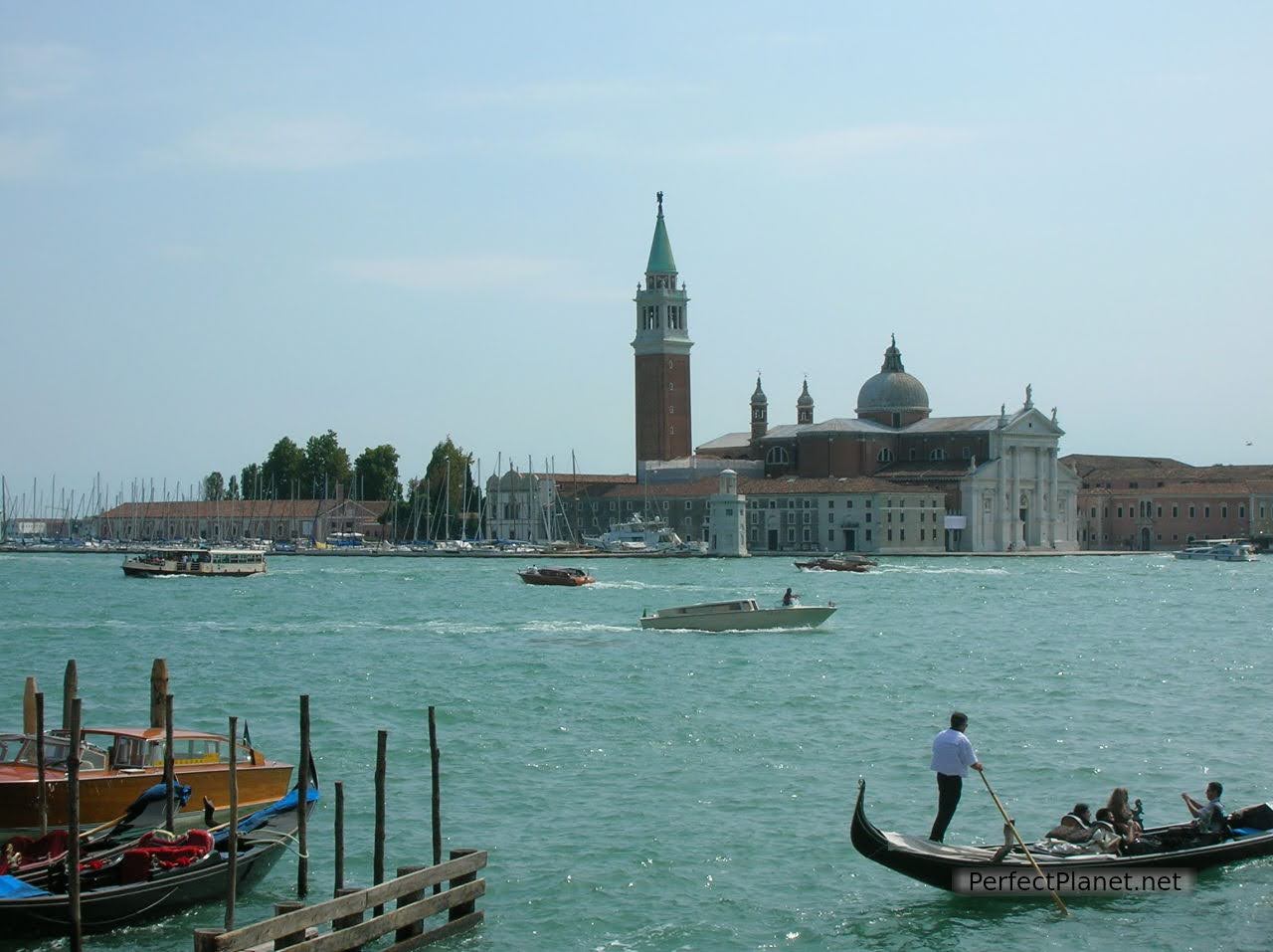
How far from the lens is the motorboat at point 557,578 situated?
59562 mm

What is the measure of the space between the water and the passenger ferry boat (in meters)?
19.8

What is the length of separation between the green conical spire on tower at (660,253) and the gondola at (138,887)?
285 feet

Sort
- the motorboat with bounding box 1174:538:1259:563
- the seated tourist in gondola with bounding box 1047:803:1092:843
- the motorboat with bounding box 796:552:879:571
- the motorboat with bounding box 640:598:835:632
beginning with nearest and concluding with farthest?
the seated tourist in gondola with bounding box 1047:803:1092:843 → the motorboat with bounding box 640:598:835:632 → the motorboat with bounding box 796:552:879:571 → the motorboat with bounding box 1174:538:1259:563

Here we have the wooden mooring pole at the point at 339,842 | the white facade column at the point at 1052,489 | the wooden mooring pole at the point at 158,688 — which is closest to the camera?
the wooden mooring pole at the point at 339,842

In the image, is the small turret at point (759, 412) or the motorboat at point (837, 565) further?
the small turret at point (759, 412)

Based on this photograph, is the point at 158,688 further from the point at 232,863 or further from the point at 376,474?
the point at 376,474

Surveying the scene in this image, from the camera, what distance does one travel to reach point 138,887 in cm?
1155

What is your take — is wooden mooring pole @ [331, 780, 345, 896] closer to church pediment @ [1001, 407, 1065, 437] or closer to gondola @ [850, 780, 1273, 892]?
gondola @ [850, 780, 1273, 892]

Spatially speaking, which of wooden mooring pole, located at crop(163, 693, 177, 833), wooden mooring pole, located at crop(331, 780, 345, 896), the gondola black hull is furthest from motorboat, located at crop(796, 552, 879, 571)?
wooden mooring pole, located at crop(331, 780, 345, 896)

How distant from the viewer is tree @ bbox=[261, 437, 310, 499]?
111 metres

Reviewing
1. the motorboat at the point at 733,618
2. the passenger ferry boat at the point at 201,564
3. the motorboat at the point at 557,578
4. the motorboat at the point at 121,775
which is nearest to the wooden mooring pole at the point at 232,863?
the motorboat at the point at 121,775

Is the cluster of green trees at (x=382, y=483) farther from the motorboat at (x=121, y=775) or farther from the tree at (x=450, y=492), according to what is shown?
the motorboat at (x=121, y=775)

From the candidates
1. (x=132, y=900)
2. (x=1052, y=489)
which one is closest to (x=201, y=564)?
(x=1052, y=489)

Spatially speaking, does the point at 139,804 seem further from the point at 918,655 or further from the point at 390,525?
the point at 390,525
